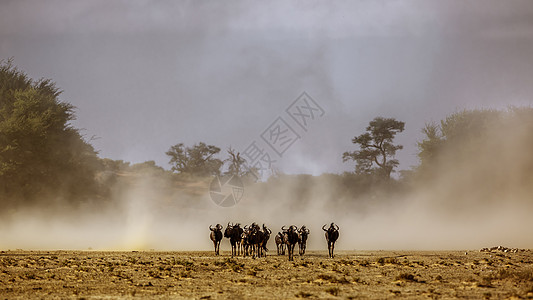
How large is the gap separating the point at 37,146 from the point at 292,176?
50.9 metres

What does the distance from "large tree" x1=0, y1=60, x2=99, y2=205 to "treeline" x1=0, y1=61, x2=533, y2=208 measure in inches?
4.4

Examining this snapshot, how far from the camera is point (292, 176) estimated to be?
4048 inches

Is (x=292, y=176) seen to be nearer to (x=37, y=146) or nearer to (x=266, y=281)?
(x=37, y=146)

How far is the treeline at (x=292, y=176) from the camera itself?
6322 cm

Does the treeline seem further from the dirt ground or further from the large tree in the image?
the dirt ground

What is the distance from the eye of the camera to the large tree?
6166 centimetres

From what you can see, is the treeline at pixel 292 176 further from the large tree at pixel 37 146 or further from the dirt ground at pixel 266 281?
the dirt ground at pixel 266 281

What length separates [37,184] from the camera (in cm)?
6481

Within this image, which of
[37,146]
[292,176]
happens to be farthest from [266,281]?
[292,176]

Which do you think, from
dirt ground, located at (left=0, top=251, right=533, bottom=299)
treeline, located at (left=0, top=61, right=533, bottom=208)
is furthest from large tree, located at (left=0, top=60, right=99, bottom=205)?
dirt ground, located at (left=0, top=251, right=533, bottom=299)

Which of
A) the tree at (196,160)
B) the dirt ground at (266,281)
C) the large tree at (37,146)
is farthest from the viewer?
the tree at (196,160)

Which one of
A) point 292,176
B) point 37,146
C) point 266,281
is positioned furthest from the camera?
point 292,176

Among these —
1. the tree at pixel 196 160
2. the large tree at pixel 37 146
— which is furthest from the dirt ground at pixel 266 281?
the tree at pixel 196 160

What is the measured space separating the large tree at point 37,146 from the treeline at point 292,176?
0.11 metres
